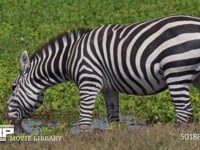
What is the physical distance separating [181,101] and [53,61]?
203 cm

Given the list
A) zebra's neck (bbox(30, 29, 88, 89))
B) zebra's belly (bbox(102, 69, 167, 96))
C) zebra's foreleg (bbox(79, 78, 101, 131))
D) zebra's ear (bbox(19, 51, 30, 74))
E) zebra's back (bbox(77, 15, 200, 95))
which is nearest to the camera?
zebra's back (bbox(77, 15, 200, 95))

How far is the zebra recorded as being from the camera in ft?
28.8

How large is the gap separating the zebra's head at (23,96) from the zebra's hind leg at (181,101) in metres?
2.15

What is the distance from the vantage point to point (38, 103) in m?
10.1

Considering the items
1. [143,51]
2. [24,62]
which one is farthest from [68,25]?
[143,51]

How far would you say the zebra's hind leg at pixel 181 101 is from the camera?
8820 mm

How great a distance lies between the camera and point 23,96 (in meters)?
9.99

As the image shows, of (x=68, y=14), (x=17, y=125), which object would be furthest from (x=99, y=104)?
(x=68, y=14)

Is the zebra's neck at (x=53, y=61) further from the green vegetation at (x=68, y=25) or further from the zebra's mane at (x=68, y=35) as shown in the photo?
the green vegetation at (x=68, y=25)

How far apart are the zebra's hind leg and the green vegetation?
1.07 m

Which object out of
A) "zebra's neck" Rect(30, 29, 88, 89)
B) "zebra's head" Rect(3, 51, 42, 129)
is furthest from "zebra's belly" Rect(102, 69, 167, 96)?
"zebra's head" Rect(3, 51, 42, 129)

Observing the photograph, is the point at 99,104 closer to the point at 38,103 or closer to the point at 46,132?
the point at 38,103

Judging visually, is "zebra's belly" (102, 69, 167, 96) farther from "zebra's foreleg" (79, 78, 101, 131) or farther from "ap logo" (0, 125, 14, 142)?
"ap logo" (0, 125, 14, 142)

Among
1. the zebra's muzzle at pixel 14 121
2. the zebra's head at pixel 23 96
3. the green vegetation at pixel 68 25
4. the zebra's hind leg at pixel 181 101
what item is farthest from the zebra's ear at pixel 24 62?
the zebra's hind leg at pixel 181 101
